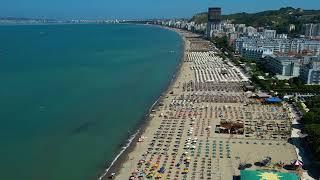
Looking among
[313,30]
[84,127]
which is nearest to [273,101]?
[84,127]

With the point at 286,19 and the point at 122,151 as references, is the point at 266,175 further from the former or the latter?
the point at 286,19

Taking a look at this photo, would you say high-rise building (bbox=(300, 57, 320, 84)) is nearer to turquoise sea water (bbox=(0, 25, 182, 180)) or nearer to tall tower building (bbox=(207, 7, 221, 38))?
turquoise sea water (bbox=(0, 25, 182, 180))

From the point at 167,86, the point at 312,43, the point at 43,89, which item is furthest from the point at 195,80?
the point at 312,43

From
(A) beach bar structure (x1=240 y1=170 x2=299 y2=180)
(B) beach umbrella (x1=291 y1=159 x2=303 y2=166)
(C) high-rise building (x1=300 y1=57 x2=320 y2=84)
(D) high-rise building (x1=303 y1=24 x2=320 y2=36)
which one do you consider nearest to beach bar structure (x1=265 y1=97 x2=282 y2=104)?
(C) high-rise building (x1=300 y1=57 x2=320 y2=84)

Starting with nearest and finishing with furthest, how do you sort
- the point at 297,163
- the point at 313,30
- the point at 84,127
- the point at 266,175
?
the point at 266,175
the point at 297,163
the point at 84,127
the point at 313,30

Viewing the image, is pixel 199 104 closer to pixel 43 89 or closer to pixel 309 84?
pixel 309 84

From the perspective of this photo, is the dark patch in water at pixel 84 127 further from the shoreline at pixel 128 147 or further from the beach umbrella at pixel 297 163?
the beach umbrella at pixel 297 163
